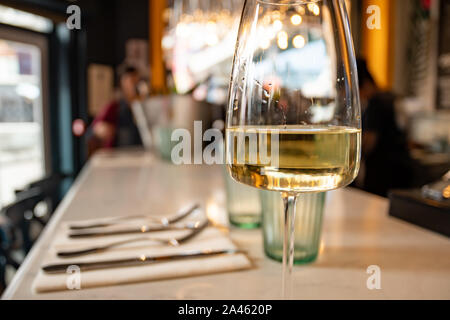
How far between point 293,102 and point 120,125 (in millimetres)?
3526

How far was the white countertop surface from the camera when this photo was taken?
46cm

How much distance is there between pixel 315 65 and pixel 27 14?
3791mm

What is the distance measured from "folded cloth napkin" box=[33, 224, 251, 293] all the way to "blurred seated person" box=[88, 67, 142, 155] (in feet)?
8.04

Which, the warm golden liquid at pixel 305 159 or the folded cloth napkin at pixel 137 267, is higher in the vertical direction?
the warm golden liquid at pixel 305 159

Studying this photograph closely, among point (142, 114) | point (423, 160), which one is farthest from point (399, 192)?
point (423, 160)

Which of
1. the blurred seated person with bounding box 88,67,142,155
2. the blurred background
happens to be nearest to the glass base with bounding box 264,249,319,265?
the blurred background

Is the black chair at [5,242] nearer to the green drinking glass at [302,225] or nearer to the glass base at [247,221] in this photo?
the glass base at [247,221]

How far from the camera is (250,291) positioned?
0.47 metres

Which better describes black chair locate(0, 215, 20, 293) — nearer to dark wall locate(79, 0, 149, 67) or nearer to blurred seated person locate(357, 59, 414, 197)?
blurred seated person locate(357, 59, 414, 197)

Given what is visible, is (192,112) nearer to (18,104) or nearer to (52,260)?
(52,260)

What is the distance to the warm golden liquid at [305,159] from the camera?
0.35 m

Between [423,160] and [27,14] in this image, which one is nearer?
[423,160]

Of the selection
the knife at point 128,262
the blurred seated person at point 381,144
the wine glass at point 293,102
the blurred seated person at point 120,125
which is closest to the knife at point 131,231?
the knife at point 128,262

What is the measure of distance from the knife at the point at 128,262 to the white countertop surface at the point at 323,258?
0.04 metres
